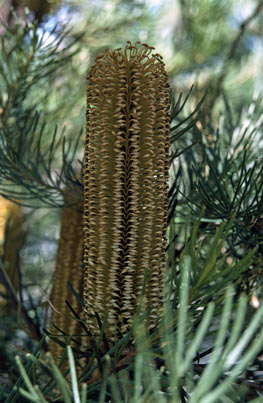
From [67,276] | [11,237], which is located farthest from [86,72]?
[67,276]

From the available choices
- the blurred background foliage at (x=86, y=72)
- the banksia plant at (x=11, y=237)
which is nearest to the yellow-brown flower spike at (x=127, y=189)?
the blurred background foliage at (x=86, y=72)

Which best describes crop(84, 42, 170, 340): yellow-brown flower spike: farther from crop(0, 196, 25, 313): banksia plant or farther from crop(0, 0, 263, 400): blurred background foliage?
crop(0, 196, 25, 313): banksia plant

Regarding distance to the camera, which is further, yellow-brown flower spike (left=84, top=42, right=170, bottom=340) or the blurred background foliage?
the blurred background foliage

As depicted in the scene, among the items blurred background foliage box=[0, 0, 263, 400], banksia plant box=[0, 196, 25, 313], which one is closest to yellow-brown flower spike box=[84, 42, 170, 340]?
blurred background foliage box=[0, 0, 263, 400]

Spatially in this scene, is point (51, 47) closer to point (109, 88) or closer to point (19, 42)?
point (19, 42)

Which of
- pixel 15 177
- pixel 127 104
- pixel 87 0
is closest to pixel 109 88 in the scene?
pixel 127 104

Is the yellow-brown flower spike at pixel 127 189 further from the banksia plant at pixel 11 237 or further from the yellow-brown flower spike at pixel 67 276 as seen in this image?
the banksia plant at pixel 11 237
